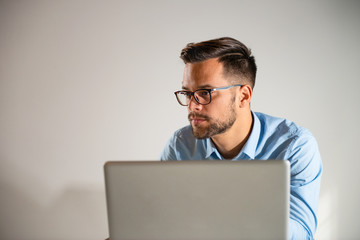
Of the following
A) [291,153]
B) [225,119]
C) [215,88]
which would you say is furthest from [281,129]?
[215,88]

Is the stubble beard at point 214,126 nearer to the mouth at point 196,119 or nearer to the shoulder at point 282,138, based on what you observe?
the mouth at point 196,119

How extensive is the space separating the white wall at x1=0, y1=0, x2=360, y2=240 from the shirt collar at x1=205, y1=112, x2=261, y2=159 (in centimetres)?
66

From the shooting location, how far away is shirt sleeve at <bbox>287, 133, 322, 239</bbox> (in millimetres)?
954

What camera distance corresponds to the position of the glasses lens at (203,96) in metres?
1.41

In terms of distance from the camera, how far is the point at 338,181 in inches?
83.0

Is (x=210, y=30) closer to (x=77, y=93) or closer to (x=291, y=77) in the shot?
(x=291, y=77)

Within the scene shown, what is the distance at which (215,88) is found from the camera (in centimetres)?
141

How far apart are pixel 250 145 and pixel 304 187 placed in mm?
330

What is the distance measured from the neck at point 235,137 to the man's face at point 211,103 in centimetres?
3

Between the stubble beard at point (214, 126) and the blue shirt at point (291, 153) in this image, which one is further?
the stubble beard at point (214, 126)

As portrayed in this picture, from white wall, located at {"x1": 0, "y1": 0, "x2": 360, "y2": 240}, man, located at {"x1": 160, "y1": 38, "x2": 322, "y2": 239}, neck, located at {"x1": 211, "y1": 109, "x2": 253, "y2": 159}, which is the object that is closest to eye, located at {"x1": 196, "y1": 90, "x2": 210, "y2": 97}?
man, located at {"x1": 160, "y1": 38, "x2": 322, "y2": 239}

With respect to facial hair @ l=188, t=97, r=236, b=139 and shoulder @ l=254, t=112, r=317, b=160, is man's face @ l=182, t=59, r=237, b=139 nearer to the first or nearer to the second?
facial hair @ l=188, t=97, r=236, b=139

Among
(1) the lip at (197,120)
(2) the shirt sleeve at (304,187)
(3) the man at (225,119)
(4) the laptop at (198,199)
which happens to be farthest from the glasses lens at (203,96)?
(4) the laptop at (198,199)

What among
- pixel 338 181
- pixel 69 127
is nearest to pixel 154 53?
pixel 69 127
